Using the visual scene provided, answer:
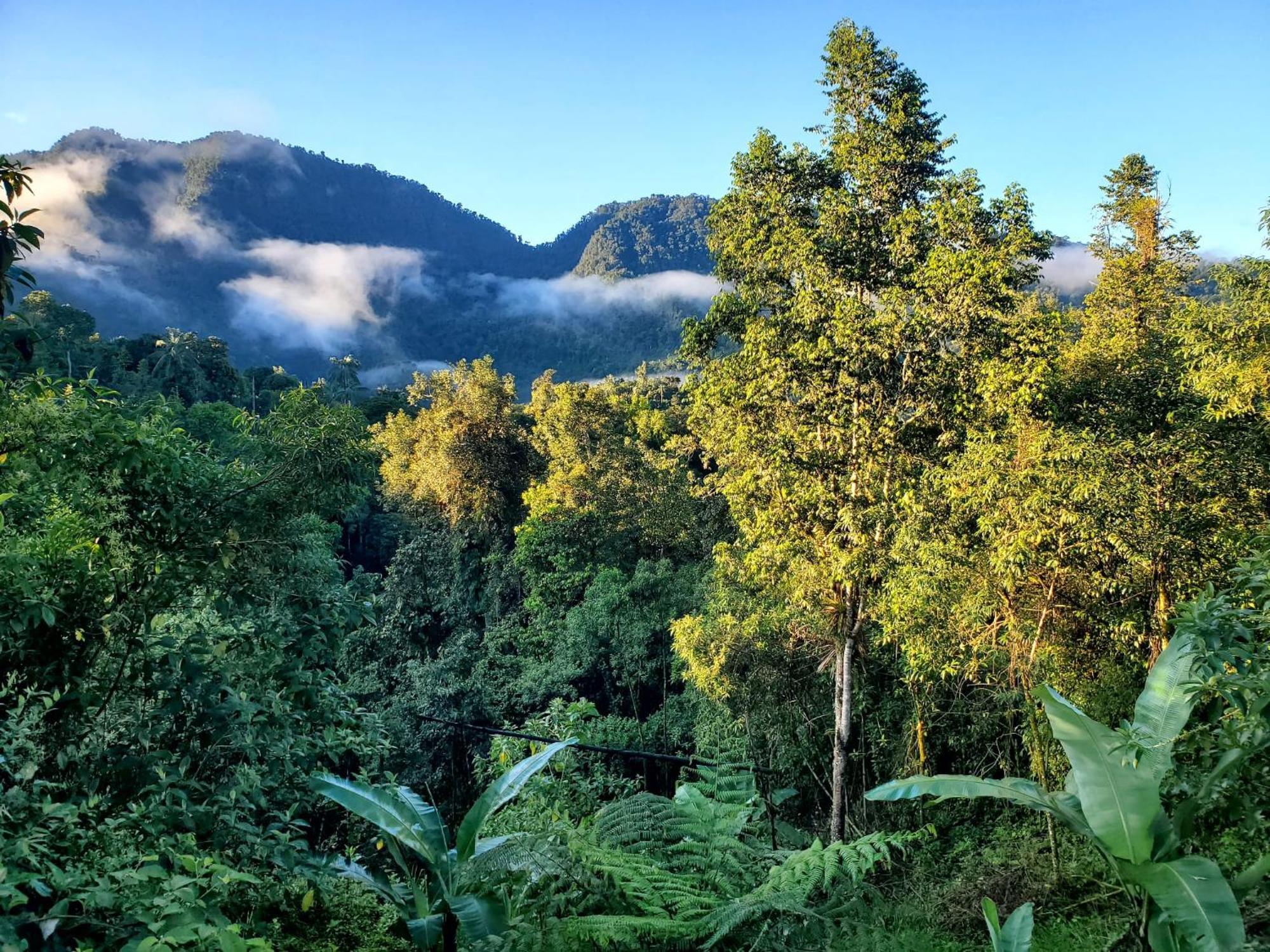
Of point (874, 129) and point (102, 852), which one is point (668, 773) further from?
point (102, 852)

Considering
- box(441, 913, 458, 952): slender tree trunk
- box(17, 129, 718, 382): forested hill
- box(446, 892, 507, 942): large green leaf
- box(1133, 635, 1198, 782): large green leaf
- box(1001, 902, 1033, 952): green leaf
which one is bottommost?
box(441, 913, 458, 952): slender tree trunk

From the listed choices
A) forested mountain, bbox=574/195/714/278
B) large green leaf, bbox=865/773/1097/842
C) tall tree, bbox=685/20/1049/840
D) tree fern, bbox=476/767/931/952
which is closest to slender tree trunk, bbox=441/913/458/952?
tree fern, bbox=476/767/931/952

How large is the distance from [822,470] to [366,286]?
9203 centimetres

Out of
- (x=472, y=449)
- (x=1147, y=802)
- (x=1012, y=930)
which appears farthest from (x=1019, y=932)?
(x=472, y=449)

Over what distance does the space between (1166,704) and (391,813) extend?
8.42 feet

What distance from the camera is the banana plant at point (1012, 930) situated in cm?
210

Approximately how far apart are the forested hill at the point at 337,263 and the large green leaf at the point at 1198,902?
52.3 metres

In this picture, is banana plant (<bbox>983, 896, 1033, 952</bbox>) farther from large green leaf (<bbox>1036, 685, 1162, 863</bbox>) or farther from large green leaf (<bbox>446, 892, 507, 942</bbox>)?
large green leaf (<bbox>446, 892, 507, 942</bbox>)

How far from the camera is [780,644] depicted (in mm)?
8758

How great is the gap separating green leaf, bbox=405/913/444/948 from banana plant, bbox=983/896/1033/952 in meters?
1.41

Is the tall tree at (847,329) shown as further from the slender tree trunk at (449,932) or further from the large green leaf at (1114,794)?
the slender tree trunk at (449,932)

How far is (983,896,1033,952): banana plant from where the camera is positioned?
6.89 feet

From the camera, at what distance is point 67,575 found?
2318 mm

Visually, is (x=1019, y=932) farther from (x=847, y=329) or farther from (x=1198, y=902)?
(x=847, y=329)
